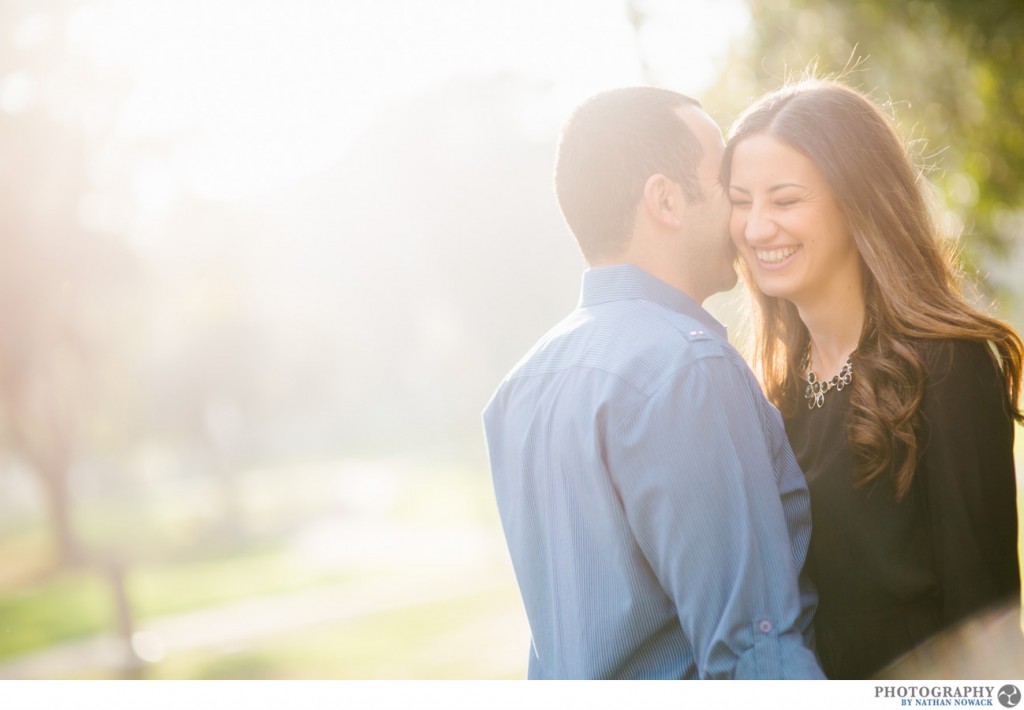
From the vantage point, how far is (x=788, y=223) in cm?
220

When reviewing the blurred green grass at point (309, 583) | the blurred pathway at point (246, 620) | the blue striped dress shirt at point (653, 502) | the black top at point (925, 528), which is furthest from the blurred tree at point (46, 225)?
the black top at point (925, 528)

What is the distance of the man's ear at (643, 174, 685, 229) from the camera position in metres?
2.06

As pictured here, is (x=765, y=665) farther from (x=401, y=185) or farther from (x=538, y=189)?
(x=401, y=185)

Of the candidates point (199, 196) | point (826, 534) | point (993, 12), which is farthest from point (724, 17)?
point (199, 196)

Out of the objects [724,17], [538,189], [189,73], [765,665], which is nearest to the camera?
[765,665]

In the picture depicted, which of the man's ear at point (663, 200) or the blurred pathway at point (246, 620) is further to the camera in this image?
the blurred pathway at point (246, 620)

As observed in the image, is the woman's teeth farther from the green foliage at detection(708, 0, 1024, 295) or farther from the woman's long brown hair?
the green foliage at detection(708, 0, 1024, 295)

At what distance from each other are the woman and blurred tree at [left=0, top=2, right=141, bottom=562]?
1139 centimetres

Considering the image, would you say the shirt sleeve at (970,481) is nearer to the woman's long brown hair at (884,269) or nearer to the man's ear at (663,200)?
the woman's long brown hair at (884,269)

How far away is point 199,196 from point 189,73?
191 inches

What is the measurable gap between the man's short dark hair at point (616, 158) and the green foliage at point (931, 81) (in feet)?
11.1

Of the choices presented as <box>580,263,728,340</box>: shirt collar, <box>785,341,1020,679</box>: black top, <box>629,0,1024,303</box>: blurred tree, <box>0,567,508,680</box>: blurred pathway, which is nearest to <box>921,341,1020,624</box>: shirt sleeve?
<box>785,341,1020,679</box>: black top

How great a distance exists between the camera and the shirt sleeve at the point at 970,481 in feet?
6.26

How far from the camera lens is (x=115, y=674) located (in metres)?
8.65
